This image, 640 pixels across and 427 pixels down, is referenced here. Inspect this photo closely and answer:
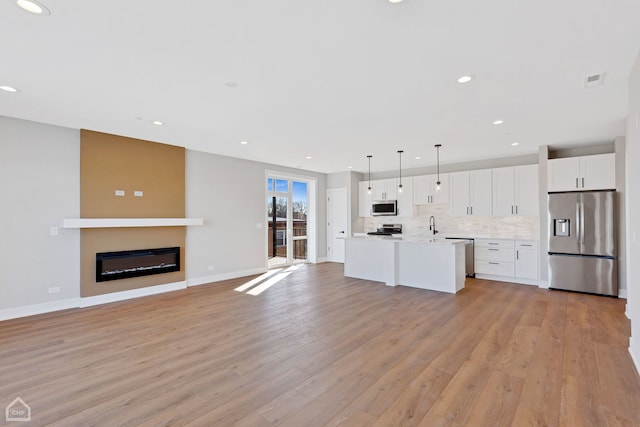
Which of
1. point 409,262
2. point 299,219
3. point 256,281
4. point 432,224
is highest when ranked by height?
point 299,219

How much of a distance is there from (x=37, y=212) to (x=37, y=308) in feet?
4.46

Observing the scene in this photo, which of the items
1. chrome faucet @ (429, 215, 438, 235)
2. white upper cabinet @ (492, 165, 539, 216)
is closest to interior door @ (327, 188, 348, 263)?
chrome faucet @ (429, 215, 438, 235)

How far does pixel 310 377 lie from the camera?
8.45ft

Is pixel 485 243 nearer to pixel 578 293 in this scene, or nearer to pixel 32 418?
pixel 578 293

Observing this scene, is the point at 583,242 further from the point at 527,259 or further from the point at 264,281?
the point at 264,281

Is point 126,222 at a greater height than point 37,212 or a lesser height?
lesser

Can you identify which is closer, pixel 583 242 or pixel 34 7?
pixel 34 7

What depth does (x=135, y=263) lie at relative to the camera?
529cm

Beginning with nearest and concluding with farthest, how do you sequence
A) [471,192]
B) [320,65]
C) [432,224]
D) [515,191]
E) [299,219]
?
[320,65] → [515,191] → [471,192] → [432,224] → [299,219]

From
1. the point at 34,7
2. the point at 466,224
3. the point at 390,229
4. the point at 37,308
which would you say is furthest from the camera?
the point at 390,229

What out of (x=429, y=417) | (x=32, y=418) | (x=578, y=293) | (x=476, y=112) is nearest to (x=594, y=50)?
(x=476, y=112)

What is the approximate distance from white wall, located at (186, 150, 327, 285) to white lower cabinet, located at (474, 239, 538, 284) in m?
4.88

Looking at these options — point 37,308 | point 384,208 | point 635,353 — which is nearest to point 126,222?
point 37,308

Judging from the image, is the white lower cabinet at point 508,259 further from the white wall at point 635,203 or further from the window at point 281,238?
the window at point 281,238
